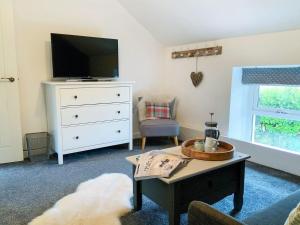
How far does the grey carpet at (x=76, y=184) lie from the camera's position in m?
2.01

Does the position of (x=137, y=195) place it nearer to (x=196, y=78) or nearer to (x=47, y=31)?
(x=196, y=78)

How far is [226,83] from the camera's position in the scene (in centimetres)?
343

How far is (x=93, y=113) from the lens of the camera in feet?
10.6

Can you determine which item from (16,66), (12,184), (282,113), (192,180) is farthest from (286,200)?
(16,66)

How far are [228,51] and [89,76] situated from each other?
1.86 meters

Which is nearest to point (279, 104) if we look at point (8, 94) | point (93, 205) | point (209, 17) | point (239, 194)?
point (209, 17)

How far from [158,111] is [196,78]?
750 mm

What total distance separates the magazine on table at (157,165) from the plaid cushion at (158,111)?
1.98 meters

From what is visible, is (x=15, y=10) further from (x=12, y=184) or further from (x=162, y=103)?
(x=162, y=103)

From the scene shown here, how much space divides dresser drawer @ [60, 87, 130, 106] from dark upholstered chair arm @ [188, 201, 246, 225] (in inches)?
86.5

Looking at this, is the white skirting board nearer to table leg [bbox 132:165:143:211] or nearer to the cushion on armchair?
the cushion on armchair

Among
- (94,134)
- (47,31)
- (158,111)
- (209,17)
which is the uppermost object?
(209,17)

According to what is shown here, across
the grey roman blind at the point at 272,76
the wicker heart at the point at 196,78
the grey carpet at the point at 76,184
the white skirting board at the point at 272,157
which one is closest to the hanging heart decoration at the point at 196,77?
the wicker heart at the point at 196,78

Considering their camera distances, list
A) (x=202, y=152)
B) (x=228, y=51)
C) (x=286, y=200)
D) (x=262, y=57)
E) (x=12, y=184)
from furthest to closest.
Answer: (x=228, y=51) < (x=262, y=57) < (x=12, y=184) < (x=202, y=152) < (x=286, y=200)
